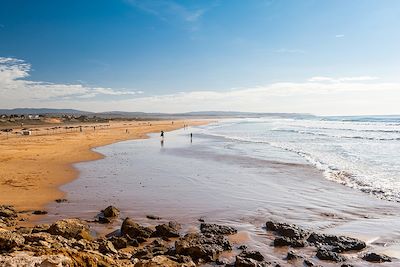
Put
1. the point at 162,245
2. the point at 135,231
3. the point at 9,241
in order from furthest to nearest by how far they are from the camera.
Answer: the point at 135,231 → the point at 162,245 → the point at 9,241

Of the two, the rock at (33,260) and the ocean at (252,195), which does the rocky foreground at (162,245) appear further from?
the ocean at (252,195)

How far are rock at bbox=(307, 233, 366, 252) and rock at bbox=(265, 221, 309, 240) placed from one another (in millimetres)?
311

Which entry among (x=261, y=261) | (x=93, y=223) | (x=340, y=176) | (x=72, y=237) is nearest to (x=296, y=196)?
(x=340, y=176)

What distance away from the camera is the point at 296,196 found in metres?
15.1

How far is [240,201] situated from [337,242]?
207 inches

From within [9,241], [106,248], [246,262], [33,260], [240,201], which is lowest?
[240,201]

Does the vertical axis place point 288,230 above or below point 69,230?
below

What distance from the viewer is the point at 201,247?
8.59 metres

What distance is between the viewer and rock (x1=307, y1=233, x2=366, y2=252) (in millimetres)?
9138

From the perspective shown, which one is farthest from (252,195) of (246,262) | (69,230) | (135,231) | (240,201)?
(69,230)

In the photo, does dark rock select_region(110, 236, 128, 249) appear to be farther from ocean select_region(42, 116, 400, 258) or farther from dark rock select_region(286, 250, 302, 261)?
dark rock select_region(286, 250, 302, 261)

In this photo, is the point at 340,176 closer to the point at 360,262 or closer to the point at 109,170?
the point at 360,262

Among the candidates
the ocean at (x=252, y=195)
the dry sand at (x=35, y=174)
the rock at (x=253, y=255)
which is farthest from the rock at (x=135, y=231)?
the dry sand at (x=35, y=174)

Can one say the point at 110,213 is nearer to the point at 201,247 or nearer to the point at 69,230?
the point at 69,230
